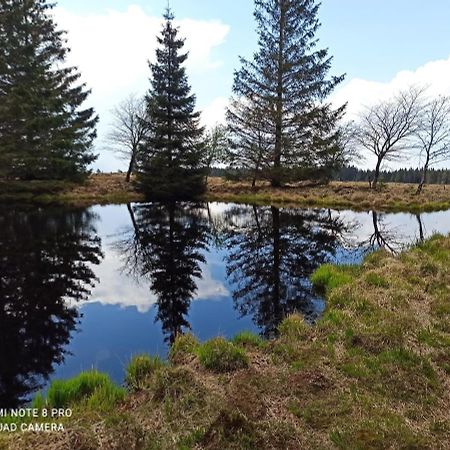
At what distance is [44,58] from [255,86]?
57.8 feet

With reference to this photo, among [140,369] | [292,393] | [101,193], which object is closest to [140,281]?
[140,369]

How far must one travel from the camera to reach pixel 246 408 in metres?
3.39

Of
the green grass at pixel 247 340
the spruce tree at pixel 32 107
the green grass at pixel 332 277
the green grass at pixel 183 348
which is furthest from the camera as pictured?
the spruce tree at pixel 32 107

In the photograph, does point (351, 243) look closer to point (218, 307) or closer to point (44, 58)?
point (218, 307)

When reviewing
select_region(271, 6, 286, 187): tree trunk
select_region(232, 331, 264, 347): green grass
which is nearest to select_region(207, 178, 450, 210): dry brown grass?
select_region(271, 6, 286, 187): tree trunk

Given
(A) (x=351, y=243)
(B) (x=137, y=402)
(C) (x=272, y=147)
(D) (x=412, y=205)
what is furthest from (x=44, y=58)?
(B) (x=137, y=402)

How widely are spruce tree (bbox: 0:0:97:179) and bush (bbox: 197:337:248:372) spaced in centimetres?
2393

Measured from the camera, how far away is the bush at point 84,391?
145 inches

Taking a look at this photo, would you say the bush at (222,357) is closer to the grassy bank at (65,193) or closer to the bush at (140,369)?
the bush at (140,369)

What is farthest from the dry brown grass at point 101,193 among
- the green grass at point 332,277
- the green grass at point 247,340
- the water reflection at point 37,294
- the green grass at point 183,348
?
the green grass at point 247,340

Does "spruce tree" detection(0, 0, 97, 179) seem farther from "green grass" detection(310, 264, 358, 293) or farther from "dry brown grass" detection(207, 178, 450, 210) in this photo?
"green grass" detection(310, 264, 358, 293)

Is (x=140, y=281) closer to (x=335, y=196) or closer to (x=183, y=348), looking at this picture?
(x=183, y=348)

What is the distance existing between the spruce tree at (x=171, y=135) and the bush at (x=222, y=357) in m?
23.7

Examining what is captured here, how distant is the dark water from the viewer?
5340 mm
